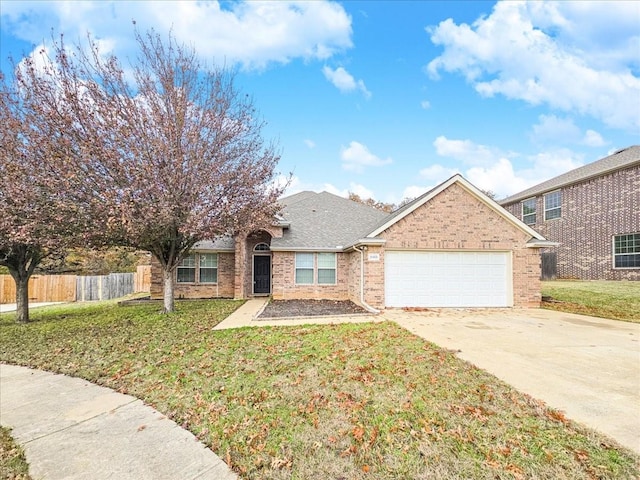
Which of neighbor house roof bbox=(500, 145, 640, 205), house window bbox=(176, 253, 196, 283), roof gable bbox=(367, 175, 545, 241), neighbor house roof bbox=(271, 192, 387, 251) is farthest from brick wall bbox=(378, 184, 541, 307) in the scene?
house window bbox=(176, 253, 196, 283)

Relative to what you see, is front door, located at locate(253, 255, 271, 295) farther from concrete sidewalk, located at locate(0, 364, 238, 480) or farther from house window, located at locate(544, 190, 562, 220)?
house window, located at locate(544, 190, 562, 220)

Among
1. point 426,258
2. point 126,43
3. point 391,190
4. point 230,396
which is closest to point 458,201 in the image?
point 426,258

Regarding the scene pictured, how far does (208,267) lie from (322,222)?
633 cm

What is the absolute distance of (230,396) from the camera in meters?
4.49

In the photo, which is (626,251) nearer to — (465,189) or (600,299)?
(600,299)

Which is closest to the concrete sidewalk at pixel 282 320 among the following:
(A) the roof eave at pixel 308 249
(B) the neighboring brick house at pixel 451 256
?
(B) the neighboring brick house at pixel 451 256

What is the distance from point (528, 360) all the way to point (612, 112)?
1930 cm

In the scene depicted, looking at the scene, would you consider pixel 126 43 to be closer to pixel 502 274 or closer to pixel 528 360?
pixel 528 360

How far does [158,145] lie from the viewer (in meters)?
9.95

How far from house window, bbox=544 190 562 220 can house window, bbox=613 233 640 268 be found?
13.4 feet

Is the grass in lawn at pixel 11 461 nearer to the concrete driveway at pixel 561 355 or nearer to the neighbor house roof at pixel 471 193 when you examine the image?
the concrete driveway at pixel 561 355

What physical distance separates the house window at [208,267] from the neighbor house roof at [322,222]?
3662mm

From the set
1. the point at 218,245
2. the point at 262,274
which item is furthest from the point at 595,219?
the point at 218,245

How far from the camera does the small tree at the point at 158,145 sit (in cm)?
943
